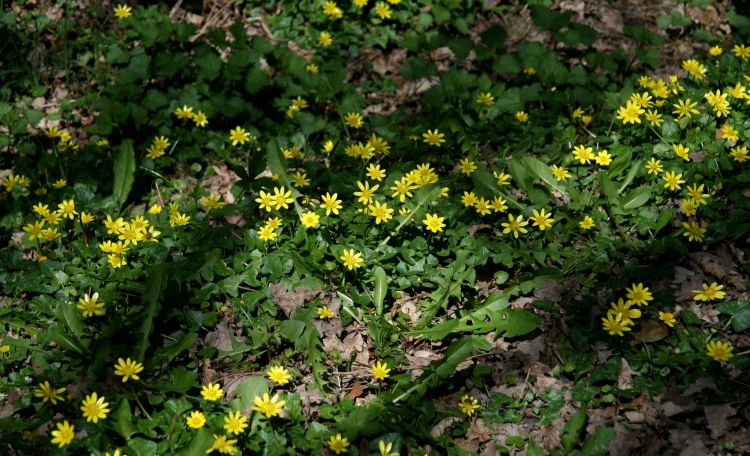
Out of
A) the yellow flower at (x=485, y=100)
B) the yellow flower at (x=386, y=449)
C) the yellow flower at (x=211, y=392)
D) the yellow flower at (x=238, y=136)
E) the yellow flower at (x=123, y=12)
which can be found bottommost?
the yellow flower at (x=386, y=449)

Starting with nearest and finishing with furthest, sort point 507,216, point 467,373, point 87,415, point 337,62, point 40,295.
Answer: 1. point 87,415
2. point 467,373
3. point 40,295
4. point 507,216
5. point 337,62

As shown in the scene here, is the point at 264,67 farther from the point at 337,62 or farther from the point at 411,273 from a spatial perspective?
the point at 411,273

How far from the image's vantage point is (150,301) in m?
3.28

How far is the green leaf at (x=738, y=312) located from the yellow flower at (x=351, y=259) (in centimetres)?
176

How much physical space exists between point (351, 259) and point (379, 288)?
0.21 m

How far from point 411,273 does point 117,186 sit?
196cm

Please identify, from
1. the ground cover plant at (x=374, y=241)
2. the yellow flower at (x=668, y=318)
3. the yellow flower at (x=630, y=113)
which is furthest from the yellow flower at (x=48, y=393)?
the yellow flower at (x=630, y=113)

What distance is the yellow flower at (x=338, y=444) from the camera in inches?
111

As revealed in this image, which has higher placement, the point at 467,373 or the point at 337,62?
the point at 337,62

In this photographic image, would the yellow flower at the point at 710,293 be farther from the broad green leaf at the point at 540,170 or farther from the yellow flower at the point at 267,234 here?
the yellow flower at the point at 267,234

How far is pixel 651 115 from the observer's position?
3.99m

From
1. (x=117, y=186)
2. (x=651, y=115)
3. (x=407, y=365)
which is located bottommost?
(x=407, y=365)

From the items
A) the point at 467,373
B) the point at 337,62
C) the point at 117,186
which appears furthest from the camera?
the point at 337,62

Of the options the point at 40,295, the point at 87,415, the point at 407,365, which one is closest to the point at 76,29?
the point at 40,295
